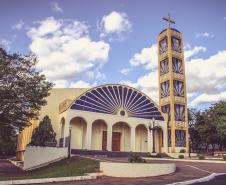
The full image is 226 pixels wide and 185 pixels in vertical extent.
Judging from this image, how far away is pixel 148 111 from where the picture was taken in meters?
39.2

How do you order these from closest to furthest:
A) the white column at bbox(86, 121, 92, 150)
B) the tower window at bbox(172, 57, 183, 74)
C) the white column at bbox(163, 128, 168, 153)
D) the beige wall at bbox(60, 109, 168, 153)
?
the white column at bbox(86, 121, 92, 150) → the beige wall at bbox(60, 109, 168, 153) → the white column at bbox(163, 128, 168, 153) → the tower window at bbox(172, 57, 183, 74)

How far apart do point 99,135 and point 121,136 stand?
3.39 meters

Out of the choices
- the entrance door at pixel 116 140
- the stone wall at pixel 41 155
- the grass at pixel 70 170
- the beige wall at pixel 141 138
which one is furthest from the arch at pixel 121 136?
the grass at pixel 70 170

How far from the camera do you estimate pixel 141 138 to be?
39719 mm

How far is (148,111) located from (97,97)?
27.2ft

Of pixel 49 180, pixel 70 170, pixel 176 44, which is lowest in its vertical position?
pixel 70 170

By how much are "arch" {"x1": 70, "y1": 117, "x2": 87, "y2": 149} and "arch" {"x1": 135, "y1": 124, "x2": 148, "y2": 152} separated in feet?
27.3

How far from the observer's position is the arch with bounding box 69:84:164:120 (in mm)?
34906

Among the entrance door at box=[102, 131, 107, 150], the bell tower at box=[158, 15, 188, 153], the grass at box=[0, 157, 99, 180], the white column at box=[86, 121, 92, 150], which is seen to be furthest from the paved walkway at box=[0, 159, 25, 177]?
the bell tower at box=[158, 15, 188, 153]

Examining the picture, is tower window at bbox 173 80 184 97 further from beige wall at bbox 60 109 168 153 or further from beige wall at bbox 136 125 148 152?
beige wall at bbox 136 125 148 152

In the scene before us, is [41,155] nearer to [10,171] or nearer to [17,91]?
[10,171]

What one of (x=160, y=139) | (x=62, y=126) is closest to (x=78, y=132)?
(x=62, y=126)

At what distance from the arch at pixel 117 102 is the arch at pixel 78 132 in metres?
2.11

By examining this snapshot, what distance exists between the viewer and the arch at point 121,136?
3781 cm
